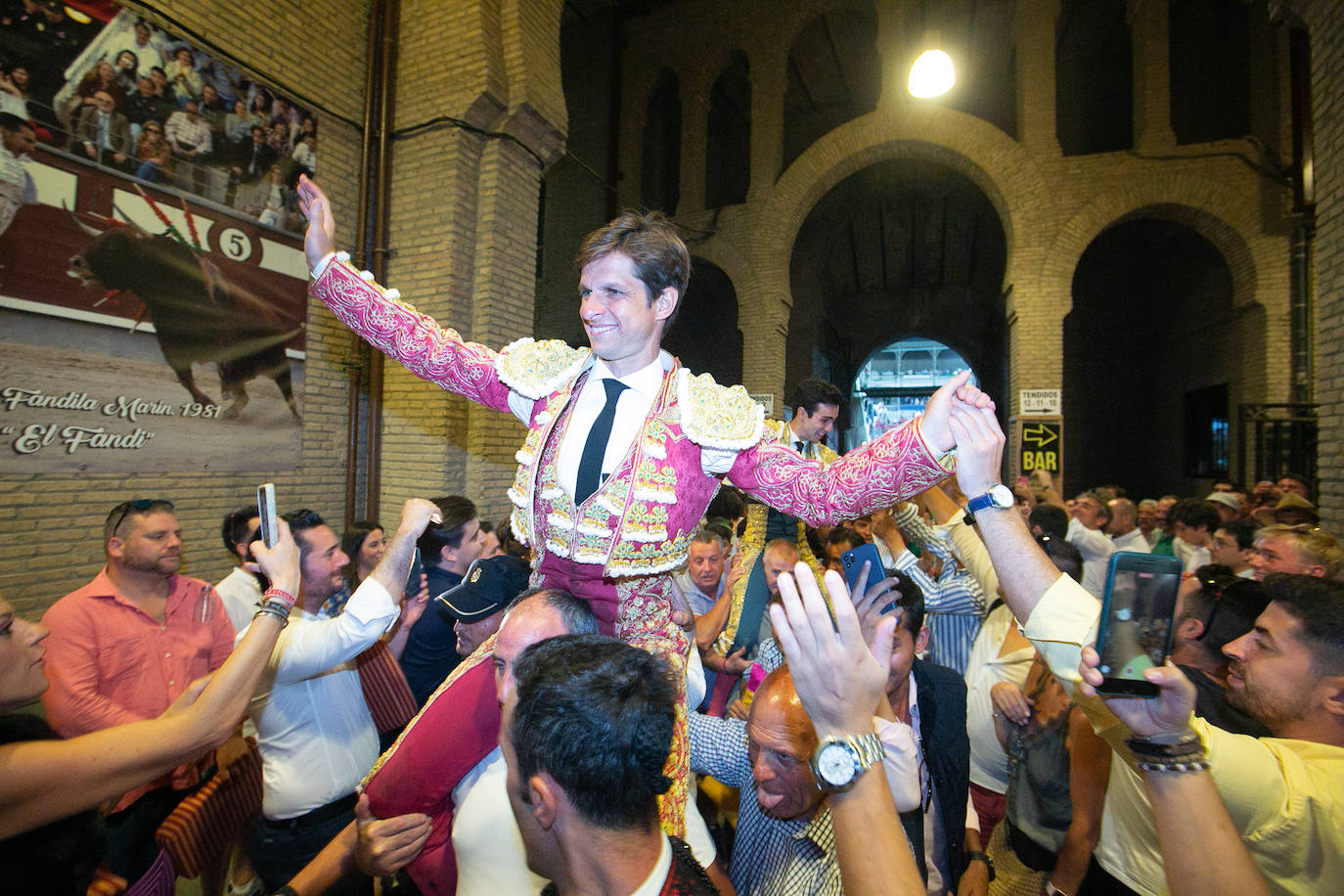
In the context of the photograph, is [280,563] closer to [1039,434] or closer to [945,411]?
[945,411]

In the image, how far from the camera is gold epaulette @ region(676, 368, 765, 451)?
5.83 ft

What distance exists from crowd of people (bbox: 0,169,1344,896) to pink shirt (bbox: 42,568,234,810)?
1cm

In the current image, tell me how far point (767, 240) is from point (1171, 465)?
10791mm

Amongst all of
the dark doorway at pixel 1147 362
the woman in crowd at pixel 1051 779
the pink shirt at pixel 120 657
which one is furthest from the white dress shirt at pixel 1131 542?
the dark doorway at pixel 1147 362

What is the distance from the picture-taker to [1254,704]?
72.7 inches

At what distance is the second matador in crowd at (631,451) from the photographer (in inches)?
69.1

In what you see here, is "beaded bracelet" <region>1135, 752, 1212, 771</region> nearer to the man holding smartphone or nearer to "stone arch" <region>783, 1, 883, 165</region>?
the man holding smartphone

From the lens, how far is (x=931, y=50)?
7.26 metres

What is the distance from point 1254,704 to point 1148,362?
59.4ft

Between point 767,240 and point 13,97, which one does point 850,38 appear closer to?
point 767,240

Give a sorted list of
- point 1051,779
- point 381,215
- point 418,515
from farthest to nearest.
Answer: point 381,215, point 1051,779, point 418,515

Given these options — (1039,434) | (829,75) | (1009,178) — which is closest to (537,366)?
(1039,434)

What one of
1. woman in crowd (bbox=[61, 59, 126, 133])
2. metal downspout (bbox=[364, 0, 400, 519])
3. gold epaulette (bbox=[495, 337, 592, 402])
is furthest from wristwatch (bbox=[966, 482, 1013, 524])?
metal downspout (bbox=[364, 0, 400, 519])

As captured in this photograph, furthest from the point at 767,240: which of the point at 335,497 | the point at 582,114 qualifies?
the point at 335,497
